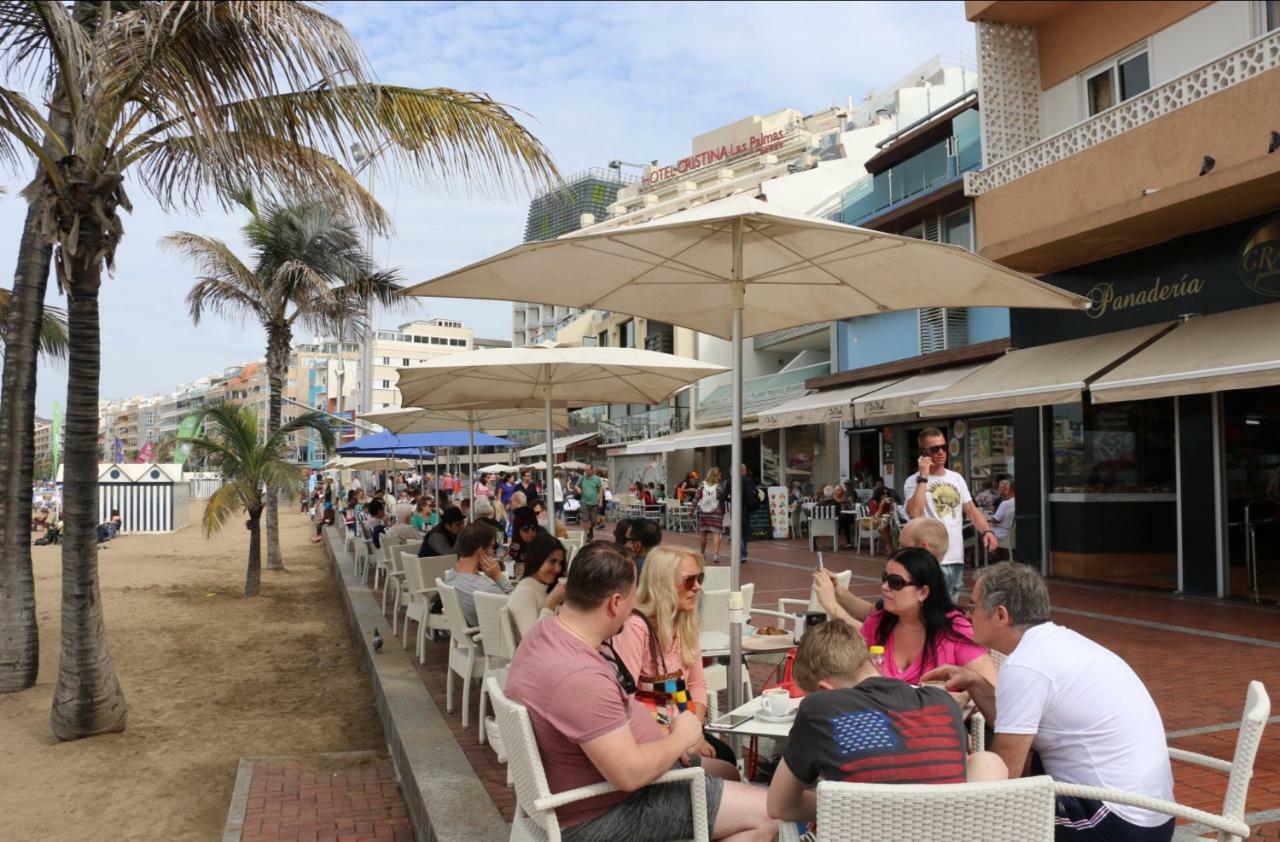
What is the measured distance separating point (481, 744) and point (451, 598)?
0.94m

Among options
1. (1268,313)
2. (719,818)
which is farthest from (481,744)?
(1268,313)

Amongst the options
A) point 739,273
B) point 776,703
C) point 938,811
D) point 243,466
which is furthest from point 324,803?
point 243,466

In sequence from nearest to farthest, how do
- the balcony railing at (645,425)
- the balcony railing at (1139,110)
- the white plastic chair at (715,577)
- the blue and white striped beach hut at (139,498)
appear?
the white plastic chair at (715,577) < the balcony railing at (1139,110) < the blue and white striped beach hut at (139,498) < the balcony railing at (645,425)

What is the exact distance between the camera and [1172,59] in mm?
11062

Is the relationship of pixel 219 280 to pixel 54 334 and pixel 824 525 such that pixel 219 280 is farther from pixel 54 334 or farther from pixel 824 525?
pixel 824 525

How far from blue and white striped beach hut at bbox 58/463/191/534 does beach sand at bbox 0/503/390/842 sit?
18.3 m

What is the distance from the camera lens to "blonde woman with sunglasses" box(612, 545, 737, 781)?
3.47 meters

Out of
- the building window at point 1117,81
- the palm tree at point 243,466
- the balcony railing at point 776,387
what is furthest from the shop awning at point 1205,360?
the balcony railing at point 776,387

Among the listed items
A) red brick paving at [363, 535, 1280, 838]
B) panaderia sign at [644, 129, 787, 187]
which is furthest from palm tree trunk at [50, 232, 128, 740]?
panaderia sign at [644, 129, 787, 187]

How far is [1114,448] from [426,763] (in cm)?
1048

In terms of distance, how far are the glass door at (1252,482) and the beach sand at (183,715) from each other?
369 inches

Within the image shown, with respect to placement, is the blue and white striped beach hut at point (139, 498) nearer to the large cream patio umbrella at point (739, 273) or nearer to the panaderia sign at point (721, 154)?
the large cream patio umbrella at point (739, 273)

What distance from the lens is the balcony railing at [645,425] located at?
36938mm

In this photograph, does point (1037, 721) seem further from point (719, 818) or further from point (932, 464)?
point (932, 464)
